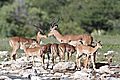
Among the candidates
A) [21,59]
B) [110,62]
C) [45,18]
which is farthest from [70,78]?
[45,18]

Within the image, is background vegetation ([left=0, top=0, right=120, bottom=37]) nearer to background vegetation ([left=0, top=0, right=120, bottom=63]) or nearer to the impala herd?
background vegetation ([left=0, top=0, right=120, bottom=63])

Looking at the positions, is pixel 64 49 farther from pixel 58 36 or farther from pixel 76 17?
pixel 76 17

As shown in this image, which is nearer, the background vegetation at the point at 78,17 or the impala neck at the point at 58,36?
the impala neck at the point at 58,36

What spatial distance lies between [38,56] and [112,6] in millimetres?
32851

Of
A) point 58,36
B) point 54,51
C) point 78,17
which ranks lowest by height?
point 54,51

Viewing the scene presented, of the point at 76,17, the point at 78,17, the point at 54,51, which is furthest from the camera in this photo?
the point at 76,17

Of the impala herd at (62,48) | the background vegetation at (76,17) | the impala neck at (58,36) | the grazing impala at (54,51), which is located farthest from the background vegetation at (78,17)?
the grazing impala at (54,51)

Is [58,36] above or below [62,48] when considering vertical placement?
above

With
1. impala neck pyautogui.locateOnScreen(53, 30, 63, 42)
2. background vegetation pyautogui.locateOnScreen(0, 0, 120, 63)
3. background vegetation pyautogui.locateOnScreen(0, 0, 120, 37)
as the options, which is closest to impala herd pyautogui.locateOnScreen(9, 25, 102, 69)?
impala neck pyautogui.locateOnScreen(53, 30, 63, 42)

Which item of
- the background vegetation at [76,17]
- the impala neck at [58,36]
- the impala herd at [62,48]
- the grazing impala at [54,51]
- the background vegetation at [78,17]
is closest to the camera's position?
the impala herd at [62,48]

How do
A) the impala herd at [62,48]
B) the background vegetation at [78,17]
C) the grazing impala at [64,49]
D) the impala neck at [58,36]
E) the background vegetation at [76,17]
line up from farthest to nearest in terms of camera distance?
the background vegetation at [78,17] → the background vegetation at [76,17] → the impala neck at [58,36] → the grazing impala at [64,49] → the impala herd at [62,48]

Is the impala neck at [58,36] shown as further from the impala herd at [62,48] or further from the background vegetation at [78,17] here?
the background vegetation at [78,17]

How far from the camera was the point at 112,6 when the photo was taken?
48500mm

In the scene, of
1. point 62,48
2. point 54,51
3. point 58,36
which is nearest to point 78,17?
point 58,36
